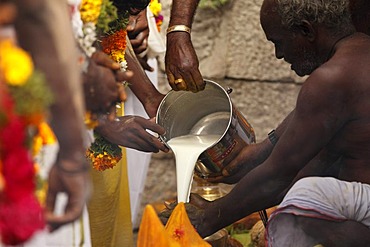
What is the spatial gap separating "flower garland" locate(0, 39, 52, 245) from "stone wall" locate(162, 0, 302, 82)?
12.2ft

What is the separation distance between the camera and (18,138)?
1614 millimetres

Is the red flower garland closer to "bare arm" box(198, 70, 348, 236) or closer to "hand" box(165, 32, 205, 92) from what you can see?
"bare arm" box(198, 70, 348, 236)

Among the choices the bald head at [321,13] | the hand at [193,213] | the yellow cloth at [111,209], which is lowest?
the yellow cloth at [111,209]

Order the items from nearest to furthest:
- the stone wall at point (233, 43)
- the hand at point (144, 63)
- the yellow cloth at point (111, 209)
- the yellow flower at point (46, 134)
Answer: the yellow flower at point (46, 134)
the yellow cloth at point (111, 209)
the hand at point (144, 63)
the stone wall at point (233, 43)

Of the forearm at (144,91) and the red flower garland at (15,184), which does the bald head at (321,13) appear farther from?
the red flower garland at (15,184)

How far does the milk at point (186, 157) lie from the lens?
3.28 m

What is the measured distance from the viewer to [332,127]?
2934 mm

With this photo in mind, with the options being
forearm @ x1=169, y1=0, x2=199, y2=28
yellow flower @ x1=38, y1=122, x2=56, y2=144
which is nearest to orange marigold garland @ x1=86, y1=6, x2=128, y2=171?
forearm @ x1=169, y1=0, x2=199, y2=28

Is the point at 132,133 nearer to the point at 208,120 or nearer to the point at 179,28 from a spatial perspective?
the point at 208,120

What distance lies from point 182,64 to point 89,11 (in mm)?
1318

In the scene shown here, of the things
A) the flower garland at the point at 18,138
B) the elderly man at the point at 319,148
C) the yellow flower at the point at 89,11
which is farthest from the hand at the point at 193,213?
the flower garland at the point at 18,138

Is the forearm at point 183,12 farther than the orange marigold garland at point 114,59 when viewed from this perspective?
Yes

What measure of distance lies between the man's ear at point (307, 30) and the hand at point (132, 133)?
0.57 m

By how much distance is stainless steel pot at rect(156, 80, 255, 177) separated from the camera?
3328mm
